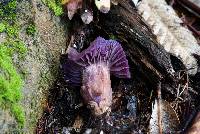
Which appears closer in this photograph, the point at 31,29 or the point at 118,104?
the point at 31,29

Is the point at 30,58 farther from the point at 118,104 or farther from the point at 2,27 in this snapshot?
the point at 118,104

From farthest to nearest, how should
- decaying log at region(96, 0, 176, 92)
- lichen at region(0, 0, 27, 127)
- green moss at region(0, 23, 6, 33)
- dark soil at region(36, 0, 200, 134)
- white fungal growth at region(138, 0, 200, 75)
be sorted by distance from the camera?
1. white fungal growth at region(138, 0, 200, 75)
2. decaying log at region(96, 0, 176, 92)
3. dark soil at region(36, 0, 200, 134)
4. green moss at region(0, 23, 6, 33)
5. lichen at region(0, 0, 27, 127)

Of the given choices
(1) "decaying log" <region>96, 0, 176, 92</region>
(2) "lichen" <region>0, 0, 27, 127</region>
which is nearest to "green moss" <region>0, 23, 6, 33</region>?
(2) "lichen" <region>0, 0, 27, 127</region>

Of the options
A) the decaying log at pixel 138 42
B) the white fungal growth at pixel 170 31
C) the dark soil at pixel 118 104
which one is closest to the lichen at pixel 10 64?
the dark soil at pixel 118 104

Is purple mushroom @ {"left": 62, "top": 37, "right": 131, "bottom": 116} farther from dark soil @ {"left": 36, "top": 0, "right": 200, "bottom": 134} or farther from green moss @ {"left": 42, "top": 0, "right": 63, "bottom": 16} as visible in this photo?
Result: green moss @ {"left": 42, "top": 0, "right": 63, "bottom": 16}

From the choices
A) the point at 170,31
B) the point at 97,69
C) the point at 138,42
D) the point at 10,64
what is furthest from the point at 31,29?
the point at 170,31
